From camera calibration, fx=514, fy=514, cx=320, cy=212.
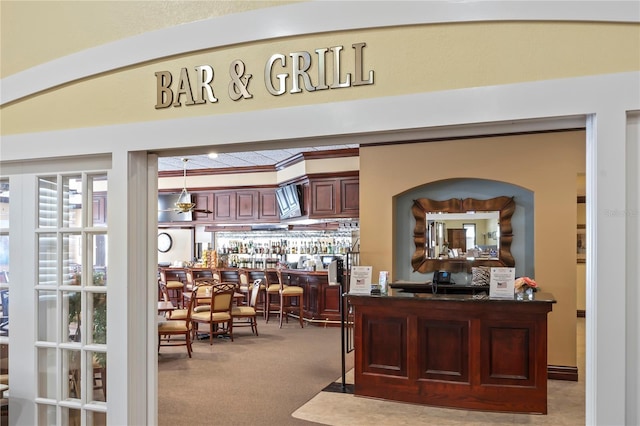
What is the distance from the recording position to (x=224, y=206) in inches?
463

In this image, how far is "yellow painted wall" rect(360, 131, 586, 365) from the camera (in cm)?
635

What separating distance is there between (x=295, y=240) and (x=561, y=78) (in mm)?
9967

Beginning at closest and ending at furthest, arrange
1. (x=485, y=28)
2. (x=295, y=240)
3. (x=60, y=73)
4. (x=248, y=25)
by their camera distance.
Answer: (x=485, y=28) < (x=248, y=25) < (x=60, y=73) < (x=295, y=240)

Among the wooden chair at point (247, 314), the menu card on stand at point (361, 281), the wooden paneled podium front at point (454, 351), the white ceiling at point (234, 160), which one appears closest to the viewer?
the wooden paneled podium front at point (454, 351)

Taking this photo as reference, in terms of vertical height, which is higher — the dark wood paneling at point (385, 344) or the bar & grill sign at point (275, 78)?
the bar & grill sign at point (275, 78)

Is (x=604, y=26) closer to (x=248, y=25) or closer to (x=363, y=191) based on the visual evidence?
(x=248, y=25)

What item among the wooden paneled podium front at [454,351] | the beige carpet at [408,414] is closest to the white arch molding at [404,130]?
the beige carpet at [408,414]

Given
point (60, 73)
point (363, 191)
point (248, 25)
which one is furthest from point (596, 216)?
point (363, 191)

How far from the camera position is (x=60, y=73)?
2814 mm

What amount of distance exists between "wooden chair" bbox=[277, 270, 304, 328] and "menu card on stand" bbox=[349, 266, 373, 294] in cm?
440

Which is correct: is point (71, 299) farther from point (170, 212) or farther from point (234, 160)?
point (170, 212)

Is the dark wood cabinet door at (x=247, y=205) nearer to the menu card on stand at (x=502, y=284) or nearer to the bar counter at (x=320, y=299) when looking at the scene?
the bar counter at (x=320, y=299)

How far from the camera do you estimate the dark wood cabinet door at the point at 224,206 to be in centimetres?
1166

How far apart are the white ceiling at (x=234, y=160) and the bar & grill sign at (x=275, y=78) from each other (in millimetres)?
6789
